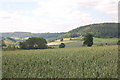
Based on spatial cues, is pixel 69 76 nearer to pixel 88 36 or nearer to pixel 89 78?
pixel 89 78

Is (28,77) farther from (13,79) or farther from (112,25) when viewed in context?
(112,25)

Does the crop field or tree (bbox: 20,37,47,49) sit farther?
tree (bbox: 20,37,47,49)

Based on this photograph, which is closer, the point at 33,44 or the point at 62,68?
the point at 62,68

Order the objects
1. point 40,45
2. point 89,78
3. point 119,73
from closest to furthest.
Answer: point 89,78, point 119,73, point 40,45

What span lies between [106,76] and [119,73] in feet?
2.72

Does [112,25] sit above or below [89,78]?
above

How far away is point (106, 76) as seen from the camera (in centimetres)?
548

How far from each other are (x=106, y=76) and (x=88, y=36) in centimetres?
4903

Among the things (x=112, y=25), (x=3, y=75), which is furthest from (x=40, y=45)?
(x=112, y=25)

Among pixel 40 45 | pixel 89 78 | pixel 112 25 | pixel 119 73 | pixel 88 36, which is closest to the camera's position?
pixel 89 78

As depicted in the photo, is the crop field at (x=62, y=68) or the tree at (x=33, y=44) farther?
the tree at (x=33, y=44)

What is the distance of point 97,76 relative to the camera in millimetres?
5477

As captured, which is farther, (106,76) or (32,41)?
(32,41)

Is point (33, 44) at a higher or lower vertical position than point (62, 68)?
lower
